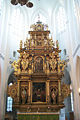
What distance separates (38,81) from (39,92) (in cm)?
87

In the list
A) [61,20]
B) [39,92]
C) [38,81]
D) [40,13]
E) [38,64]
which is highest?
[40,13]

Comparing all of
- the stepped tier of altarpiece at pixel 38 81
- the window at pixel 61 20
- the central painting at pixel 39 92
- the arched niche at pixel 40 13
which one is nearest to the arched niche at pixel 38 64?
the stepped tier of altarpiece at pixel 38 81

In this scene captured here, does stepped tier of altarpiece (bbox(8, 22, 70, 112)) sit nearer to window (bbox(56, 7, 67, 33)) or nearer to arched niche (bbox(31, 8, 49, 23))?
window (bbox(56, 7, 67, 33))

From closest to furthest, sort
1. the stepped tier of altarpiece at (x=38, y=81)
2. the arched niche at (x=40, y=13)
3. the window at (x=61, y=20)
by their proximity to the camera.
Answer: the stepped tier of altarpiece at (x=38, y=81), the window at (x=61, y=20), the arched niche at (x=40, y=13)

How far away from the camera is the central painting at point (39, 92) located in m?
11.5

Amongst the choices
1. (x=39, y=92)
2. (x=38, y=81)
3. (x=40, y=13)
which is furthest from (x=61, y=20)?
(x=39, y=92)

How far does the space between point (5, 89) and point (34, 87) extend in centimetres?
251

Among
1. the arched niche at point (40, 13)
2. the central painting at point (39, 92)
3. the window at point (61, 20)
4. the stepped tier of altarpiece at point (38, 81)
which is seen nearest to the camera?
the stepped tier of altarpiece at point (38, 81)

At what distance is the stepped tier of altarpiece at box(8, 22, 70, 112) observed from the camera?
11242mm

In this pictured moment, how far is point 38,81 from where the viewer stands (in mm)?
11969

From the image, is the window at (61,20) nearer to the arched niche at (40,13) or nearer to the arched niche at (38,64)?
the arched niche at (40,13)

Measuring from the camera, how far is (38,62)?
12547 millimetres

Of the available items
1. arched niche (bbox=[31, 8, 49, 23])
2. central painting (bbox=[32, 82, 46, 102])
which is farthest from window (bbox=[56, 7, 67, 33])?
central painting (bbox=[32, 82, 46, 102])

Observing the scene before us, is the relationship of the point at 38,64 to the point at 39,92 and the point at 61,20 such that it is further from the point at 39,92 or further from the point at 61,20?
the point at 61,20
